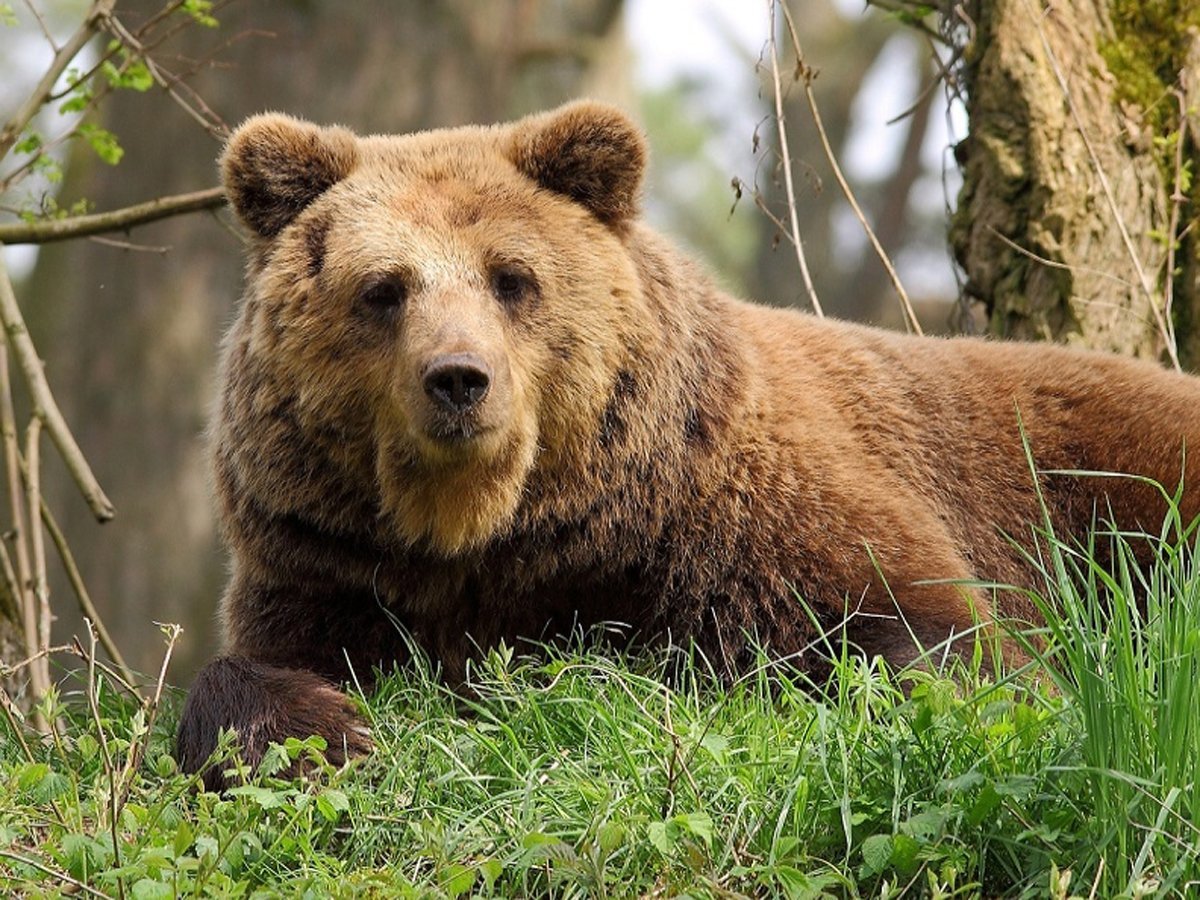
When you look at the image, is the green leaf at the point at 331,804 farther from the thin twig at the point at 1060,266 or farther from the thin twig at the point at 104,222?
the thin twig at the point at 1060,266

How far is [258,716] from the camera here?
433 centimetres

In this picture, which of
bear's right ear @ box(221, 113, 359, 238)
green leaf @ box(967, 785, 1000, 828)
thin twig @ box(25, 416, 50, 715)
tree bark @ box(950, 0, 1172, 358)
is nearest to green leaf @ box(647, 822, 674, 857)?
green leaf @ box(967, 785, 1000, 828)

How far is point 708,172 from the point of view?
37.0 m

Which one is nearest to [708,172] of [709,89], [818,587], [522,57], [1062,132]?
[709,89]

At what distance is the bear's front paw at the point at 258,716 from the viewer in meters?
4.22

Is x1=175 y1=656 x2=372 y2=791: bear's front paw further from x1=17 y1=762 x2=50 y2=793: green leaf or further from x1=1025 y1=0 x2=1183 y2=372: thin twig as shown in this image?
x1=1025 y1=0 x2=1183 y2=372: thin twig

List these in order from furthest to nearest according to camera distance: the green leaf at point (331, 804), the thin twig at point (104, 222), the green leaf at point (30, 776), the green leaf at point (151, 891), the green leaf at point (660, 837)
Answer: the thin twig at point (104, 222)
the green leaf at point (30, 776)
the green leaf at point (331, 804)
the green leaf at point (660, 837)
the green leaf at point (151, 891)

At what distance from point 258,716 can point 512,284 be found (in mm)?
1462

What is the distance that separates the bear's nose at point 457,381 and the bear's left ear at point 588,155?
96cm

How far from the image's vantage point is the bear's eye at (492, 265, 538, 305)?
15.5 feet

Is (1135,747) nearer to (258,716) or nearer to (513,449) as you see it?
(513,449)

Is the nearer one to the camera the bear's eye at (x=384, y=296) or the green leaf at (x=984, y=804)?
the green leaf at (x=984, y=804)

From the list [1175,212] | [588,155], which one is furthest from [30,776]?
[1175,212]

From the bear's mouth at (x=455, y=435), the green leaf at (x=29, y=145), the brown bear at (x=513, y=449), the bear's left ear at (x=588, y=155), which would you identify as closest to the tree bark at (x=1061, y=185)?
the brown bear at (x=513, y=449)
